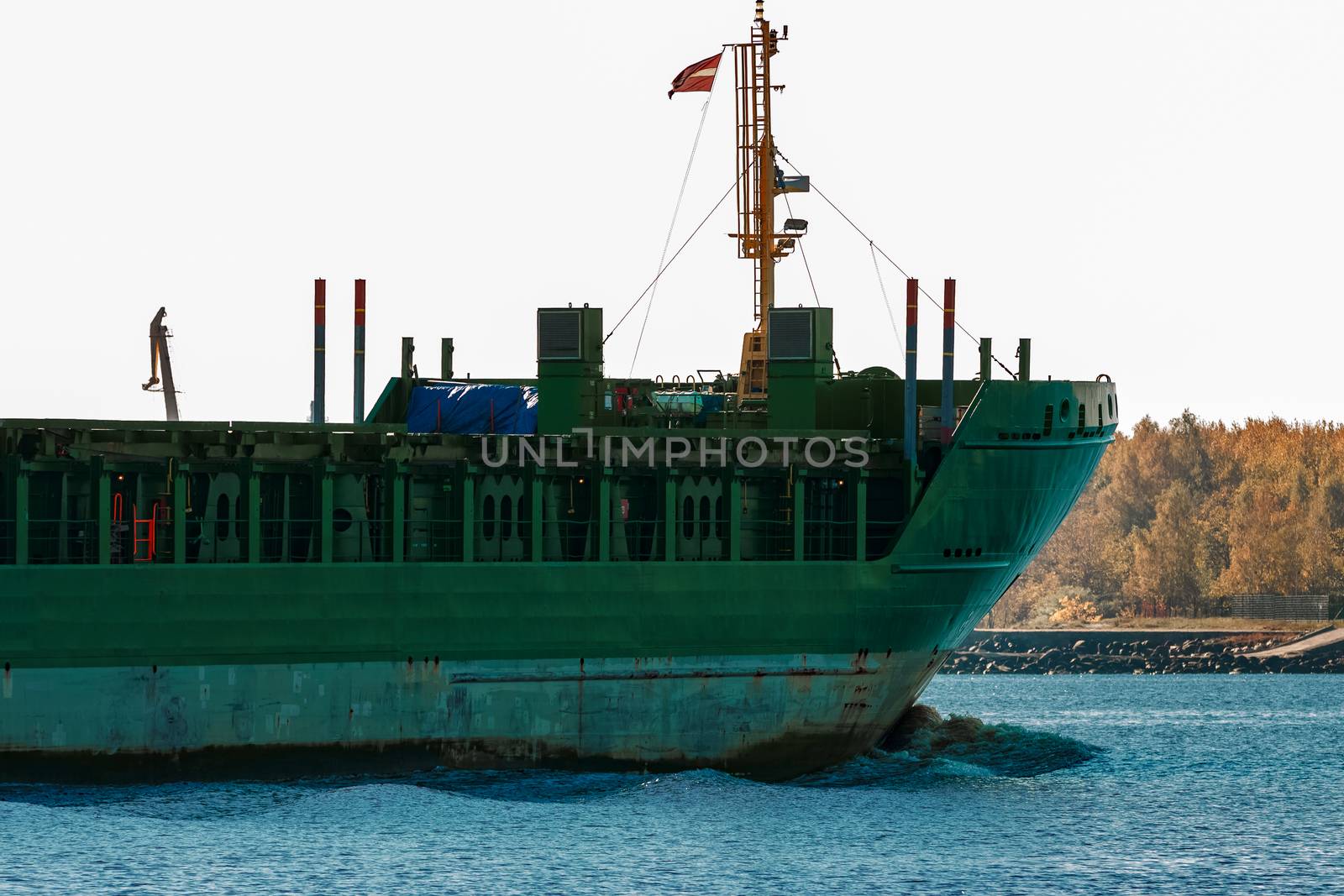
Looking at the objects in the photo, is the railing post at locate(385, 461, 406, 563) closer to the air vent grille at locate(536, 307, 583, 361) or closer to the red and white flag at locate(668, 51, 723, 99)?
the air vent grille at locate(536, 307, 583, 361)

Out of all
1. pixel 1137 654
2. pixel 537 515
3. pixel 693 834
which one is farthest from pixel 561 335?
pixel 1137 654

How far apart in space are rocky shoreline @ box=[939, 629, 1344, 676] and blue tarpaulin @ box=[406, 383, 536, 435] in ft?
247

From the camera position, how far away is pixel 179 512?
47656 millimetres

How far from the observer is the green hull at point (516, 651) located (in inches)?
1843

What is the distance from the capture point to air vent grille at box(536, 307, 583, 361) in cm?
5494

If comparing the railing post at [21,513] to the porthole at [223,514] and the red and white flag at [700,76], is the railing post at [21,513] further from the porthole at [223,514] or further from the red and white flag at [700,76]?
the red and white flag at [700,76]

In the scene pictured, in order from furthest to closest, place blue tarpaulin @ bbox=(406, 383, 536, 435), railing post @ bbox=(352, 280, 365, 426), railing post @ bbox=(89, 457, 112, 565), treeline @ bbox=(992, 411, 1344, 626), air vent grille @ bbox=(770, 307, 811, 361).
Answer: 1. treeline @ bbox=(992, 411, 1344, 626)
2. blue tarpaulin @ bbox=(406, 383, 536, 435)
3. railing post @ bbox=(352, 280, 365, 426)
4. air vent grille @ bbox=(770, 307, 811, 361)
5. railing post @ bbox=(89, 457, 112, 565)

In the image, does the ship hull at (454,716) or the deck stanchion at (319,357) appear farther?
the deck stanchion at (319,357)

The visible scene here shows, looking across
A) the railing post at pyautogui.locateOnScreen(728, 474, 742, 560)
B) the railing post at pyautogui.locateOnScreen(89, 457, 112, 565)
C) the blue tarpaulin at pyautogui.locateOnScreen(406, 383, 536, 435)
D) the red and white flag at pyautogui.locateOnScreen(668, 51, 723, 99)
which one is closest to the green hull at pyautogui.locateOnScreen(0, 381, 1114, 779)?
the railing post at pyautogui.locateOnScreen(728, 474, 742, 560)

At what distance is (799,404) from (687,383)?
6582 mm

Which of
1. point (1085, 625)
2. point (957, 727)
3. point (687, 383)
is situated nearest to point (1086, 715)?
point (957, 727)

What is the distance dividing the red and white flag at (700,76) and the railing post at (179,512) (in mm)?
20610

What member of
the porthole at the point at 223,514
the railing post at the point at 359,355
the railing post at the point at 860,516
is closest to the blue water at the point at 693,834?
the railing post at the point at 860,516

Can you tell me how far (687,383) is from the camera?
200 feet
